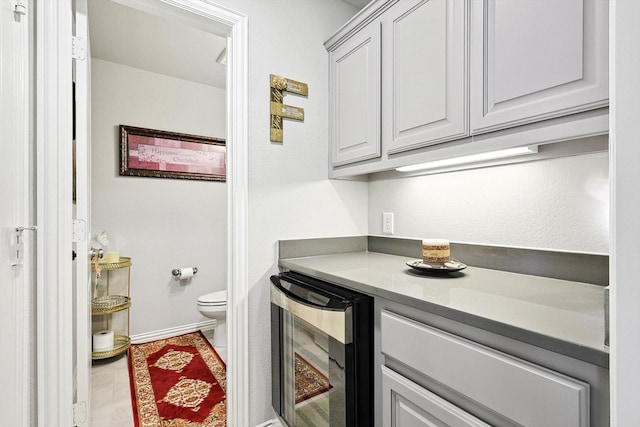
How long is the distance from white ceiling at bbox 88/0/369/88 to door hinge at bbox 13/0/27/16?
1.20 meters

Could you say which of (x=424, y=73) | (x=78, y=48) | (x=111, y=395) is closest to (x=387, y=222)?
(x=424, y=73)

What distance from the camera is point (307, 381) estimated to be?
133 centimetres

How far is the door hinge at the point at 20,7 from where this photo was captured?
99 centimetres

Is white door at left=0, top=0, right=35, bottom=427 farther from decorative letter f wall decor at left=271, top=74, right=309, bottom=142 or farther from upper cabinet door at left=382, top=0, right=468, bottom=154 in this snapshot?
upper cabinet door at left=382, top=0, right=468, bottom=154

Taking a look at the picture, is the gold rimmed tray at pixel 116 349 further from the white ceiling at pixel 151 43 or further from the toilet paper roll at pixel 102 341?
the white ceiling at pixel 151 43

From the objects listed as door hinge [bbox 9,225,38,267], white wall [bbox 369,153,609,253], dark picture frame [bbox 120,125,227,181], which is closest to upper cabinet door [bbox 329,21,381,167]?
white wall [bbox 369,153,609,253]

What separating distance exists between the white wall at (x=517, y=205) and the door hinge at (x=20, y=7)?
1.71 metres

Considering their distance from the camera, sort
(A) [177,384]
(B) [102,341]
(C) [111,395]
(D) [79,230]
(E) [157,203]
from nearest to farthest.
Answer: (D) [79,230] → (C) [111,395] → (A) [177,384] → (B) [102,341] → (E) [157,203]

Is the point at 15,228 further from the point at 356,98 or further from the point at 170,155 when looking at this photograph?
the point at 170,155

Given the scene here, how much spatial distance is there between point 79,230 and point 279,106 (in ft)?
3.62

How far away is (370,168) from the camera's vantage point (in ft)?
5.26

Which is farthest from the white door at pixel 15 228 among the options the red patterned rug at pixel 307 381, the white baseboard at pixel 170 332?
the white baseboard at pixel 170 332

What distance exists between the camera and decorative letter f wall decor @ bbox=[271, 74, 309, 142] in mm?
1683

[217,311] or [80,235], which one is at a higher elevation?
[80,235]
